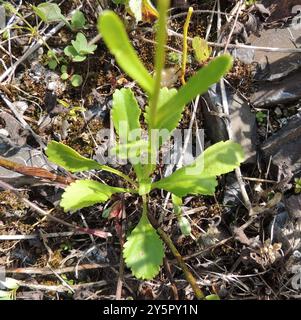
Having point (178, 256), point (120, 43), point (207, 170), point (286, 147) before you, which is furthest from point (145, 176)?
point (120, 43)

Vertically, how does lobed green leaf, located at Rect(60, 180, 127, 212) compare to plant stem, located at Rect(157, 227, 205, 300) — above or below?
above

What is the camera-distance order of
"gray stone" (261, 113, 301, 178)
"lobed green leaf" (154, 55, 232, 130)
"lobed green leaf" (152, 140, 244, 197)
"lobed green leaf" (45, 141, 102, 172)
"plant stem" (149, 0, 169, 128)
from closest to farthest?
"plant stem" (149, 0, 169, 128)
"lobed green leaf" (154, 55, 232, 130)
"lobed green leaf" (152, 140, 244, 197)
"lobed green leaf" (45, 141, 102, 172)
"gray stone" (261, 113, 301, 178)

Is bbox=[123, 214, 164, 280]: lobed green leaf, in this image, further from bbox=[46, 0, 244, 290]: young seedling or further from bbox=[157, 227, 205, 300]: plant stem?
bbox=[157, 227, 205, 300]: plant stem

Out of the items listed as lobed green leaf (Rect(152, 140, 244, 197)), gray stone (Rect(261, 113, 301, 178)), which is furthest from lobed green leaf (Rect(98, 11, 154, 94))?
gray stone (Rect(261, 113, 301, 178))

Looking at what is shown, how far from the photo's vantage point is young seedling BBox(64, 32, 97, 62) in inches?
77.4

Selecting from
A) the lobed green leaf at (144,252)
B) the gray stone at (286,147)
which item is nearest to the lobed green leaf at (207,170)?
the lobed green leaf at (144,252)

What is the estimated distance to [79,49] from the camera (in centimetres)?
198

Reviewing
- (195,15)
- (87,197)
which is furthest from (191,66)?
(87,197)

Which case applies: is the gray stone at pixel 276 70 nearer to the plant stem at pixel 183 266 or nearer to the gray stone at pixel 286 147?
the gray stone at pixel 286 147

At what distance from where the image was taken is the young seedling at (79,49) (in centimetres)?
196

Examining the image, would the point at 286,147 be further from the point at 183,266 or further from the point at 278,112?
the point at 183,266

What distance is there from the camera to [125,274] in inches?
71.4

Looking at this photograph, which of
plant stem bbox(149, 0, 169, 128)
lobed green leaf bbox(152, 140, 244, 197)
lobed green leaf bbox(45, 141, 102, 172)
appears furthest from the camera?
lobed green leaf bbox(45, 141, 102, 172)

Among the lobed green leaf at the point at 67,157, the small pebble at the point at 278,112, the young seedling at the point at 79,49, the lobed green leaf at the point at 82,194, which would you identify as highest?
the young seedling at the point at 79,49
